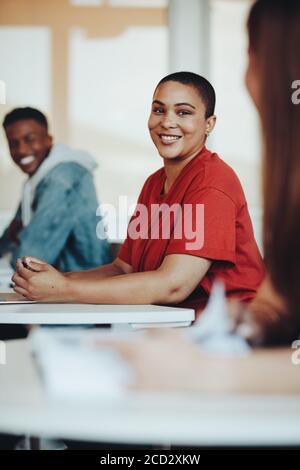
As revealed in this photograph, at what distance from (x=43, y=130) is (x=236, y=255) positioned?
3.21ft

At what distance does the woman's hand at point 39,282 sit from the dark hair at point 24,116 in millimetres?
727

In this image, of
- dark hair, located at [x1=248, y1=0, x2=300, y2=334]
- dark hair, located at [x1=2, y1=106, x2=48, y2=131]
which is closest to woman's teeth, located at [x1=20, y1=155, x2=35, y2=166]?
dark hair, located at [x1=2, y1=106, x2=48, y2=131]

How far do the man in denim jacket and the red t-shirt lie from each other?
0.44 meters

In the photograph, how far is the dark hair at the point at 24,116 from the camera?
2178mm

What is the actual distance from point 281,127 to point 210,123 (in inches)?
31.4

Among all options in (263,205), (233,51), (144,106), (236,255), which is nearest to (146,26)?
(144,106)

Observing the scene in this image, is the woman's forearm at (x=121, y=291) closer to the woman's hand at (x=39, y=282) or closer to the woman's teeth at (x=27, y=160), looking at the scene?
the woman's hand at (x=39, y=282)

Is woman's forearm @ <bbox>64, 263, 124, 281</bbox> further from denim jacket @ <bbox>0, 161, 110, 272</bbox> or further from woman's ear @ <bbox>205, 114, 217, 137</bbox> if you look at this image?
woman's ear @ <bbox>205, 114, 217, 137</bbox>

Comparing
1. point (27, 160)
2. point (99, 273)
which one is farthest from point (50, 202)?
point (99, 273)

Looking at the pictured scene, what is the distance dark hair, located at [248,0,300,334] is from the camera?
822 millimetres

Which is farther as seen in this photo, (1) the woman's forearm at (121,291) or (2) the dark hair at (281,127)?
(1) the woman's forearm at (121,291)

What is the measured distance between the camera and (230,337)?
0.77m

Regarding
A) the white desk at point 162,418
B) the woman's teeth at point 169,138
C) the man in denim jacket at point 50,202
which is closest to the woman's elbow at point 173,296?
the woman's teeth at point 169,138

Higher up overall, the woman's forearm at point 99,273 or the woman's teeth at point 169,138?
the woman's teeth at point 169,138
